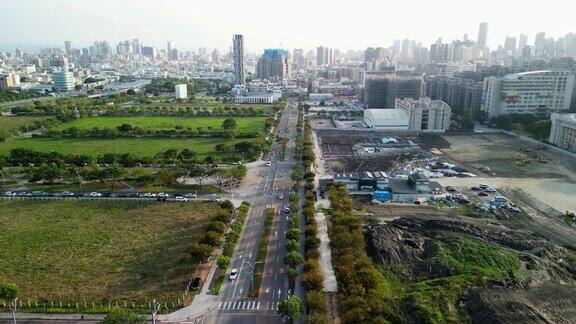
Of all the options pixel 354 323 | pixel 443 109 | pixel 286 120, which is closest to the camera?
pixel 354 323

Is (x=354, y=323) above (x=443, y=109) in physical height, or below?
below

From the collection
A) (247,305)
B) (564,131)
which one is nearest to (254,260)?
(247,305)

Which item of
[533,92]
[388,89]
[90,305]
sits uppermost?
[533,92]

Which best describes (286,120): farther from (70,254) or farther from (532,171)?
(70,254)

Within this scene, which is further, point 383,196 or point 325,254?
point 383,196

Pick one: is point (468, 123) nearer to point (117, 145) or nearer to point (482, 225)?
point (482, 225)

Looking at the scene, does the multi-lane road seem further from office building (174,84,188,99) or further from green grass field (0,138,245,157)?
office building (174,84,188,99)

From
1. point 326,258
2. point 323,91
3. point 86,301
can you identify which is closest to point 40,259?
point 86,301
